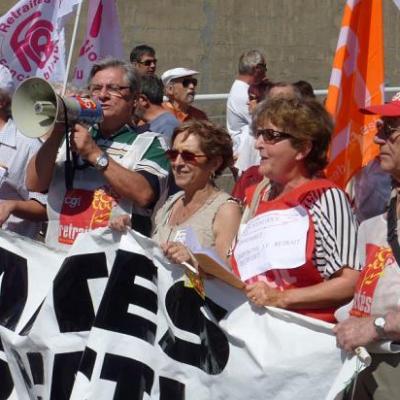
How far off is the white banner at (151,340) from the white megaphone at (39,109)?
0.56m

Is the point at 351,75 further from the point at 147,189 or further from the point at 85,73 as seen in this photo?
the point at 85,73

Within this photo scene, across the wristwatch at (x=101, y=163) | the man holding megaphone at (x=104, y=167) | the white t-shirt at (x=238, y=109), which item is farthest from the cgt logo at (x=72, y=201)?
the white t-shirt at (x=238, y=109)

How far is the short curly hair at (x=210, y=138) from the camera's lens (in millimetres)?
5203

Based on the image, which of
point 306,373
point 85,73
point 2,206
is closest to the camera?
point 306,373

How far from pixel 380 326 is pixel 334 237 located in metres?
0.49

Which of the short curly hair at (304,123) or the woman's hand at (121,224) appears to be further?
the woman's hand at (121,224)

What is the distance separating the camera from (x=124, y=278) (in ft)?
15.8

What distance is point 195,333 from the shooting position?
179 inches

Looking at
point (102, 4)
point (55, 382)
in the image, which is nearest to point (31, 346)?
point (55, 382)

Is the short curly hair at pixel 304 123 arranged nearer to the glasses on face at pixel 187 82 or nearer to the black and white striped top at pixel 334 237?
the black and white striped top at pixel 334 237

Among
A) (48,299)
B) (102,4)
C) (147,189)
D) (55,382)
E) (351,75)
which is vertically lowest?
(55,382)

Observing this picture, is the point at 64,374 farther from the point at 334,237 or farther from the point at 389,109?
the point at 389,109

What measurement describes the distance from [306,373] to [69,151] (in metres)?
1.82

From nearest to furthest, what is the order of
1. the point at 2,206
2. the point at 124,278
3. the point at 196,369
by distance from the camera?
1. the point at 196,369
2. the point at 124,278
3. the point at 2,206
